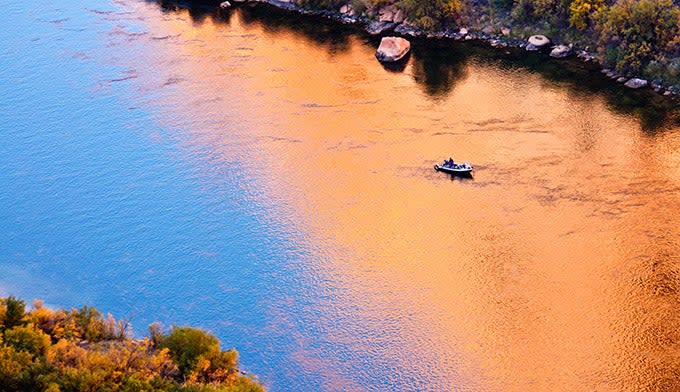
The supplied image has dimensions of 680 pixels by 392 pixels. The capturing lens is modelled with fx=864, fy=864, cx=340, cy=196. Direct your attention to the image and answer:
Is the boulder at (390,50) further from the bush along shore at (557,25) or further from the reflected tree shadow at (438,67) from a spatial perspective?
the bush along shore at (557,25)

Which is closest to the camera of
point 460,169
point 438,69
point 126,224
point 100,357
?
point 100,357

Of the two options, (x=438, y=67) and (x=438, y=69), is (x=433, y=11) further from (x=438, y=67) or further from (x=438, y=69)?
(x=438, y=69)

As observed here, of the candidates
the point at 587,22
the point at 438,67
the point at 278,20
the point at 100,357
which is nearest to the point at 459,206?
the point at 438,67

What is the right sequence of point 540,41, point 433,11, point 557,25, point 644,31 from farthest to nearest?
point 433,11
point 557,25
point 540,41
point 644,31

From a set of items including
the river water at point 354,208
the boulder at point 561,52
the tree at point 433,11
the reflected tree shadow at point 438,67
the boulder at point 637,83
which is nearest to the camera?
the river water at point 354,208

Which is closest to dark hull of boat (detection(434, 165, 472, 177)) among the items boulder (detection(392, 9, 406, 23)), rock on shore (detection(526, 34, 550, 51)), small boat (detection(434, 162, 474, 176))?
small boat (detection(434, 162, 474, 176))

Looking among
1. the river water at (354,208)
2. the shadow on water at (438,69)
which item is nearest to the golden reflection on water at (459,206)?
the river water at (354,208)

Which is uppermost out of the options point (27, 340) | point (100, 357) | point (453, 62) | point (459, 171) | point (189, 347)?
point (453, 62)

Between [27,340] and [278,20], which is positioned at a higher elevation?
[278,20]
